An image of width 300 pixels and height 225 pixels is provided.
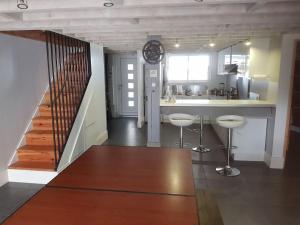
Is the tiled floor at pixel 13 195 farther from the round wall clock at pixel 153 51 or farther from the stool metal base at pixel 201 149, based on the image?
the stool metal base at pixel 201 149

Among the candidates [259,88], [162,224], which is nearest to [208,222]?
[162,224]

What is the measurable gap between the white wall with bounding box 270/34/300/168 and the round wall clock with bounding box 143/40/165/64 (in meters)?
1.94

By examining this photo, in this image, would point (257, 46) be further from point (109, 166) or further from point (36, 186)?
point (36, 186)

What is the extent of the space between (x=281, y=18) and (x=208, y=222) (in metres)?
2.35

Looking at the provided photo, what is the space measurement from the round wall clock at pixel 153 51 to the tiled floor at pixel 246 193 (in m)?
1.98

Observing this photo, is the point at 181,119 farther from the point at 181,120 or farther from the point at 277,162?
the point at 277,162

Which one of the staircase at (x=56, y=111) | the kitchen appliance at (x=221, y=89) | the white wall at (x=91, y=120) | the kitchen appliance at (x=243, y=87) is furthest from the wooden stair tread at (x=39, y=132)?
Answer: the kitchen appliance at (x=221, y=89)

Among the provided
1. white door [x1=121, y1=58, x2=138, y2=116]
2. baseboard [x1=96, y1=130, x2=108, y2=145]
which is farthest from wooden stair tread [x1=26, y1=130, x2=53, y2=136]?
white door [x1=121, y1=58, x2=138, y2=116]

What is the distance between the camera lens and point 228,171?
12.4ft

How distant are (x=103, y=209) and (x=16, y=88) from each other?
3.05m

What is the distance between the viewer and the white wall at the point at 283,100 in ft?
12.0

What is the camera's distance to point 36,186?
3.45m

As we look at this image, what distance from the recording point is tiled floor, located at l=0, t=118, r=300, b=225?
268 centimetres

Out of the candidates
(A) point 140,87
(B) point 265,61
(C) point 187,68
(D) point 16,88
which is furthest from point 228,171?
(C) point 187,68
